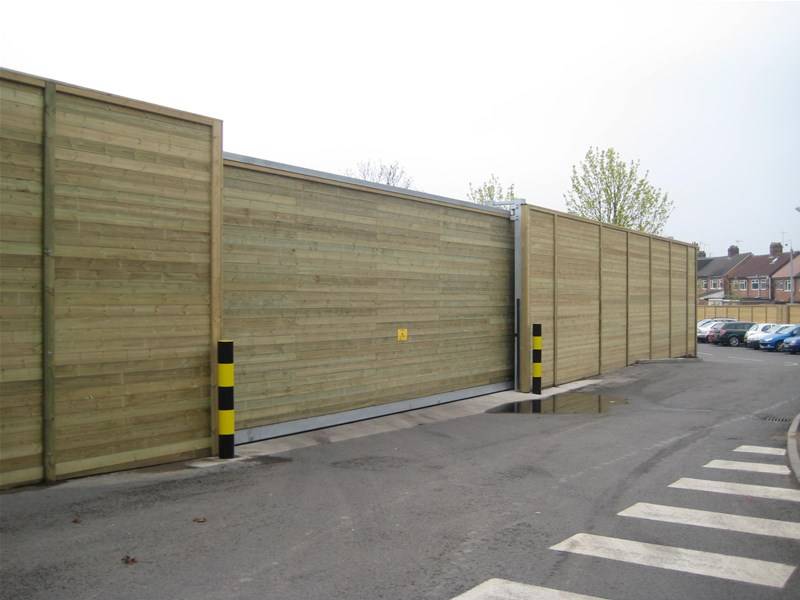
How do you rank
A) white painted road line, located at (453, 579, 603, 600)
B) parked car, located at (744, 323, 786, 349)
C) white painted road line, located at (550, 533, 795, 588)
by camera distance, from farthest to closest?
parked car, located at (744, 323, 786, 349), white painted road line, located at (550, 533, 795, 588), white painted road line, located at (453, 579, 603, 600)

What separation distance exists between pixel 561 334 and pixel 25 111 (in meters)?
12.9

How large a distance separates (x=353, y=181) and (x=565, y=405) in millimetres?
5962

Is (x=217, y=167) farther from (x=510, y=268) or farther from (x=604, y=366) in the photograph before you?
(x=604, y=366)

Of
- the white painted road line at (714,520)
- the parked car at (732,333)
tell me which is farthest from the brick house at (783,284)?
the white painted road line at (714,520)

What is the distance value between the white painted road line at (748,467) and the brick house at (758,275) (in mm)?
89708

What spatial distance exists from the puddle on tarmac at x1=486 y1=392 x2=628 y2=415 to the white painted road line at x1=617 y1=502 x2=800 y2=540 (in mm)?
6339

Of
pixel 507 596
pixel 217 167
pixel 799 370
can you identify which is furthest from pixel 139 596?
pixel 799 370

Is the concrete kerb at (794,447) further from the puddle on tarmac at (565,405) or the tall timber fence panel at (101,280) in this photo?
the tall timber fence panel at (101,280)

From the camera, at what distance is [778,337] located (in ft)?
127

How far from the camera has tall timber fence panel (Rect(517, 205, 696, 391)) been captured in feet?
52.9

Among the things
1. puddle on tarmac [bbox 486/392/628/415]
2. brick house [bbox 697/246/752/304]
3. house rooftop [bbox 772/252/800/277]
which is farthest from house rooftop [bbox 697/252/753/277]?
puddle on tarmac [bbox 486/392/628/415]

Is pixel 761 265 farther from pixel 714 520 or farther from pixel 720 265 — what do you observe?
pixel 714 520

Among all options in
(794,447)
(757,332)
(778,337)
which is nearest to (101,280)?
(794,447)

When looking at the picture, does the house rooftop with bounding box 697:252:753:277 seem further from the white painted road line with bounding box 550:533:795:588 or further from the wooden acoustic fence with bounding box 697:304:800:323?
the white painted road line with bounding box 550:533:795:588
